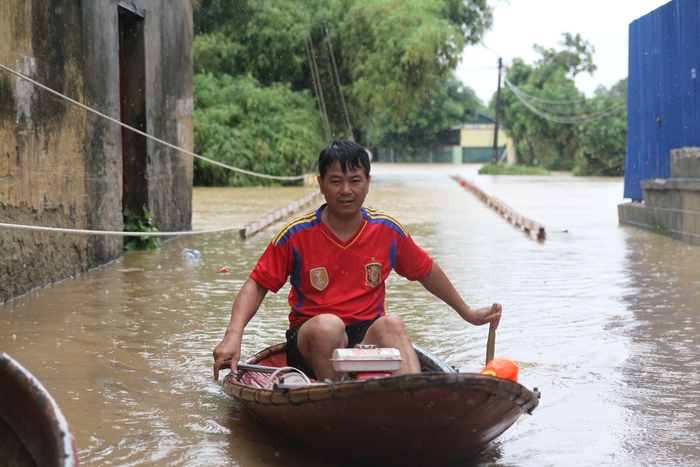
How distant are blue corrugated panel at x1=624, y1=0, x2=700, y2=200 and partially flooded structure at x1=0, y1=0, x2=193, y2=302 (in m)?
7.32

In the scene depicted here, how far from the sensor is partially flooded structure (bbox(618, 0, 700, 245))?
40.2ft

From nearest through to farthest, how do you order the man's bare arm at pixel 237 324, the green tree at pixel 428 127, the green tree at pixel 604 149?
1. the man's bare arm at pixel 237 324
2. the green tree at pixel 604 149
3. the green tree at pixel 428 127

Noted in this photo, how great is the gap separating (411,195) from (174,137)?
12116mm

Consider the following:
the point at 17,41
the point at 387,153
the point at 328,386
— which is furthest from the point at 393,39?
the point at 387,153

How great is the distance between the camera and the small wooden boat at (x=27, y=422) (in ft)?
8.47

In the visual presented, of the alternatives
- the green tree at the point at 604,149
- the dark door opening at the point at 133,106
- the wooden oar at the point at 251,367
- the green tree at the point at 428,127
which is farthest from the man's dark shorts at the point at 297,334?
the green tree at the point at 428,127

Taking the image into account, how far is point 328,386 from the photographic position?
3.30 meters

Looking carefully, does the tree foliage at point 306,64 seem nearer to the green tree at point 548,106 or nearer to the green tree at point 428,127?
the green tree at point 548,106

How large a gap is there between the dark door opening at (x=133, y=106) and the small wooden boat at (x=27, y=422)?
9.12 m

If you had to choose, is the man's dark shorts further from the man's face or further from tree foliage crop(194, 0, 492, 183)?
tree foliage crop(194, 0, 492, 183)

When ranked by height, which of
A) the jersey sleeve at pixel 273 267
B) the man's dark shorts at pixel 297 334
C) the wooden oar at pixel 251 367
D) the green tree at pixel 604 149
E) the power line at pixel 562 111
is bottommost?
the wooden oar at pixel 251 367

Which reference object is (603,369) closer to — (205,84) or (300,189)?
(300,189)

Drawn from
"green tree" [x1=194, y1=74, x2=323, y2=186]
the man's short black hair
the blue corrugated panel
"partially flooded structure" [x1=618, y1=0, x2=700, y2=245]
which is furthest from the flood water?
"green tree" [x1=194, y1=74, x2=323, y2=186]

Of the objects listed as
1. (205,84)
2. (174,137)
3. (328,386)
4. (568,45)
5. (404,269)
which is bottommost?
(328,386)
